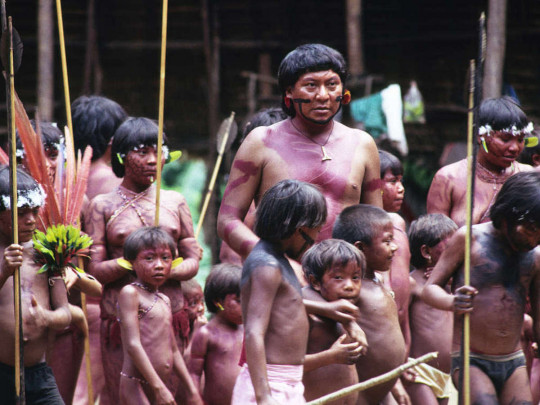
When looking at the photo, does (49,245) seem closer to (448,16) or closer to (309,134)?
(309,134)

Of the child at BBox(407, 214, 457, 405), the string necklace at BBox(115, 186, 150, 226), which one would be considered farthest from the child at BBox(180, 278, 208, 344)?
the child at BBox(407, 214, 457, 405)

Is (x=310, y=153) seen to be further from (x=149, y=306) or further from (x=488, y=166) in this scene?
(x=488, y=166)

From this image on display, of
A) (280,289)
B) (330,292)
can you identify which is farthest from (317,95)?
(280,289)

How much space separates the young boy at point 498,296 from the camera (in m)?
4.83

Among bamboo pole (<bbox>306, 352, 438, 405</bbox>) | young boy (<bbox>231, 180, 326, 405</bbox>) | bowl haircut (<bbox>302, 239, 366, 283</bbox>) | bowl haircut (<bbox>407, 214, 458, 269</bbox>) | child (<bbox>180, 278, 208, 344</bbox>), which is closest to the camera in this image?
bamboo pole (<bbox>306, 352, 438, 405</bbox>)

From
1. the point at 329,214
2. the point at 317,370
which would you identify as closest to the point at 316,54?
the point at 329,214

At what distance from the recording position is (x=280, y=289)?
4.29 meters

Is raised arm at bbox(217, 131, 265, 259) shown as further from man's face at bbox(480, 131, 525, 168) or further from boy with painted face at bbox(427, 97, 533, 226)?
man's face at bbox(480, 131, 525, 168)

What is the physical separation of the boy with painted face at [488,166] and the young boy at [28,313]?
243cm

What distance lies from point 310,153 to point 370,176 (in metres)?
0.33

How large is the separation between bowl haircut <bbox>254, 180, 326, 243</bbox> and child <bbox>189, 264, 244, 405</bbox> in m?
2.11

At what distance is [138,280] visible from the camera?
5.71m

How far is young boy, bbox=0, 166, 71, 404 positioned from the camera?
497 cm

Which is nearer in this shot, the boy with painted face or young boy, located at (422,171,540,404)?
young boy, located at (422,171,540,404)
